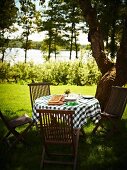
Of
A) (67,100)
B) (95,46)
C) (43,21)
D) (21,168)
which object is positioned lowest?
(21,168)

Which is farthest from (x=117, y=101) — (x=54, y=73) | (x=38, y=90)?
(x=54, y=73)

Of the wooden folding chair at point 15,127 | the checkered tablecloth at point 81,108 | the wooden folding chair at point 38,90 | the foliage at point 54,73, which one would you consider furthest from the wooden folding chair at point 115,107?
the foliage at point 54,73

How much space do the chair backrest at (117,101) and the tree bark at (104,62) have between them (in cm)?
154

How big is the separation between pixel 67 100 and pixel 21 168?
5.79 ft

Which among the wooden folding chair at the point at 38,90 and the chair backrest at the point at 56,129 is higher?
the wooden folding chair at the point at 38,90

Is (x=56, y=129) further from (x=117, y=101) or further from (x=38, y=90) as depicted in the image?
(x=38, y=90)

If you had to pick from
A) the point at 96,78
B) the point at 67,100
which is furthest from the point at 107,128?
the point at 96,78

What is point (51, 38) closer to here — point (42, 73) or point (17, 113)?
point (42, 73)

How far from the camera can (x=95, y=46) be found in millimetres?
9516

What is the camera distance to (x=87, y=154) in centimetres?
633

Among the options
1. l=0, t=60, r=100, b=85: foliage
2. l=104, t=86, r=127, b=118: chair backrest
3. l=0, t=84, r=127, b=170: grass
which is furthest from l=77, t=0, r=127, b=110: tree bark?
l=0, t=60, r=100, b=85: foliage

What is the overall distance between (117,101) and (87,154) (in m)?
1.73

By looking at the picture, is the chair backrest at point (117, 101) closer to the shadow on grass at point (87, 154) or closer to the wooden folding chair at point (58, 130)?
the shadow on grass at point (87, 154)

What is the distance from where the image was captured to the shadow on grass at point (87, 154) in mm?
5781
